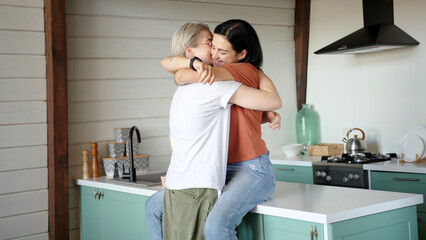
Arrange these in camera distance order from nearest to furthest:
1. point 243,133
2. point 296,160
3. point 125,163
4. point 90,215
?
1. point 243,133
2. point 90,215
3. point 125,163
4. point 296,160

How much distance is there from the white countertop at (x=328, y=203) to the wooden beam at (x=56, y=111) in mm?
1682

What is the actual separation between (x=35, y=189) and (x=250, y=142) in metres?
1.93

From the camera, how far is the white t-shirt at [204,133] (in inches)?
83.0

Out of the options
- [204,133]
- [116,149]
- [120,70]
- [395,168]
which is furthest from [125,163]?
[395,168]

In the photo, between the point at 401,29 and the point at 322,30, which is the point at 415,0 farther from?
the point at 322,30

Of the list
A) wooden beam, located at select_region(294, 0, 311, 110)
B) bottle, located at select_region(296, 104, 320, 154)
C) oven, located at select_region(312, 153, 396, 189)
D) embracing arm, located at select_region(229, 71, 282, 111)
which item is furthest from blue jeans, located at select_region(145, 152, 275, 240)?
wooden beam, located at select_region(294, 0, 311, 110)

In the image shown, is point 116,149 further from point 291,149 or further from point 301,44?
point 301,44

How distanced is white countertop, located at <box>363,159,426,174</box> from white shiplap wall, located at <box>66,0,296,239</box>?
157cm

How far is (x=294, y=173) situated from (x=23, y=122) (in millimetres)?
2108

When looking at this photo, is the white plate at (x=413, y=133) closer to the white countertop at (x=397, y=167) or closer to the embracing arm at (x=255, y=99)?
the white countertop at (x=397, y=167)

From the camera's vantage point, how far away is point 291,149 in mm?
4469

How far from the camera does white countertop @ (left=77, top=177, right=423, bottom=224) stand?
1.96m

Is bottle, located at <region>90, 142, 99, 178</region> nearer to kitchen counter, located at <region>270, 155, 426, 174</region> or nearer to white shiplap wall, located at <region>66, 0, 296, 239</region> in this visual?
white shiplap wall, located at <region>66, 0, 296, 239</region>

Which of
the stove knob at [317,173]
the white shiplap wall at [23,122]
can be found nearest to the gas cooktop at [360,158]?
the stove knob at [317,173]
